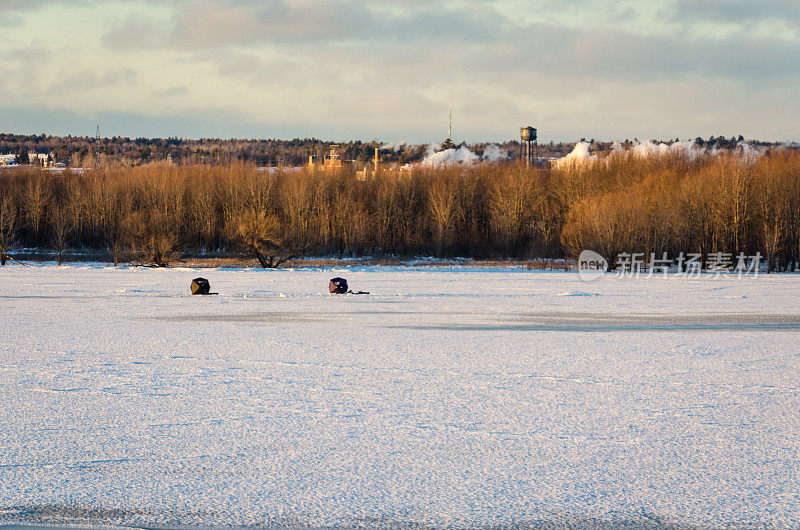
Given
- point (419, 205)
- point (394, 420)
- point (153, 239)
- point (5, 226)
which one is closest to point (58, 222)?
point (5, 226)

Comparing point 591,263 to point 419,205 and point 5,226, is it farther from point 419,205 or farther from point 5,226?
point 5,226

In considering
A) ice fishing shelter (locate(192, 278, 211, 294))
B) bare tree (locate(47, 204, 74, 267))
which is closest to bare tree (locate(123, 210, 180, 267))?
bare tree (locate(47, 204, 74, 267))

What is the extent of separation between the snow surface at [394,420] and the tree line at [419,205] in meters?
28.6

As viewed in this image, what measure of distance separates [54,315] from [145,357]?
599 centimetres

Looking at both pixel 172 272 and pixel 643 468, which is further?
pixel 172 272

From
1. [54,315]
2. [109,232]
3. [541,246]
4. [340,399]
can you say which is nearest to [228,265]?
[109,232]

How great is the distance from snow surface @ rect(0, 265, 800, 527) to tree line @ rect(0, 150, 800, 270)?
93.7ft

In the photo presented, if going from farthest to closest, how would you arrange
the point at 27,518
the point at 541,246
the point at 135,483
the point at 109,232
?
1. the point at 109,232
2. the point at 541,246
3. the point at 135,483
4. the point at 27,518

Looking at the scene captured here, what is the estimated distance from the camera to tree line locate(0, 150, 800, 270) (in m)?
42.8

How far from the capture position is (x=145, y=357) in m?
11.1

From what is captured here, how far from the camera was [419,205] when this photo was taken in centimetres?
5647

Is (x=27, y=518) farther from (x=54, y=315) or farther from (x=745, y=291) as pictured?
(x=745, y=291)

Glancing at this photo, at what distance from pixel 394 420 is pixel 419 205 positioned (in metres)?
49.1

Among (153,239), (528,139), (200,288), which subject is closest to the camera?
(200,288)
